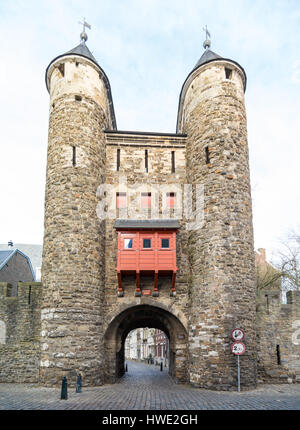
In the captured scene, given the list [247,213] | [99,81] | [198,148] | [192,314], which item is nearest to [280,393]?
[192,314]

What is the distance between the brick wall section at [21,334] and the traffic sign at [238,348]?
7.62 meters

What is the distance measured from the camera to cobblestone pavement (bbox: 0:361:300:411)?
998 cm

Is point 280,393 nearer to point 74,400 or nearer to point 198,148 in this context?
point 74,400

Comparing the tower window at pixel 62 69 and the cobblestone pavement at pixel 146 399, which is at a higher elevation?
the tower window at pixel 62 69

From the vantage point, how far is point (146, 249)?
51.8 feet

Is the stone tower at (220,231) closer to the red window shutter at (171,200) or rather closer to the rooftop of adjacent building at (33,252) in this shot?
the red window shutter at (171,200)

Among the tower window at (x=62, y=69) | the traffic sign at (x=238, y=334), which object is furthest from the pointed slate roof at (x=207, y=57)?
the traffic sign at (x=238, y=334)

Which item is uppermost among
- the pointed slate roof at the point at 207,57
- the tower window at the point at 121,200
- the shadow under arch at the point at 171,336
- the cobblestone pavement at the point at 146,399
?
the pointed slate roof at the point at 207,57

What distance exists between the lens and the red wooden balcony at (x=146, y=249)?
1552 cm

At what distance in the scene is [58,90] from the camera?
17031 millimetres

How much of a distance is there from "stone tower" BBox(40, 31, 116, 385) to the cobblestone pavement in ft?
4.51

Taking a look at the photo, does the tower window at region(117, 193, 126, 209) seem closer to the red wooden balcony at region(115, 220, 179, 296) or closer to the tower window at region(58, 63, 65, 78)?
the red wooden balcony at region(115, 220, 179, 296)

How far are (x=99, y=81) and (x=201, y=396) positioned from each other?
1334 centimetres

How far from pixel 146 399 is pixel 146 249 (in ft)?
19.1
